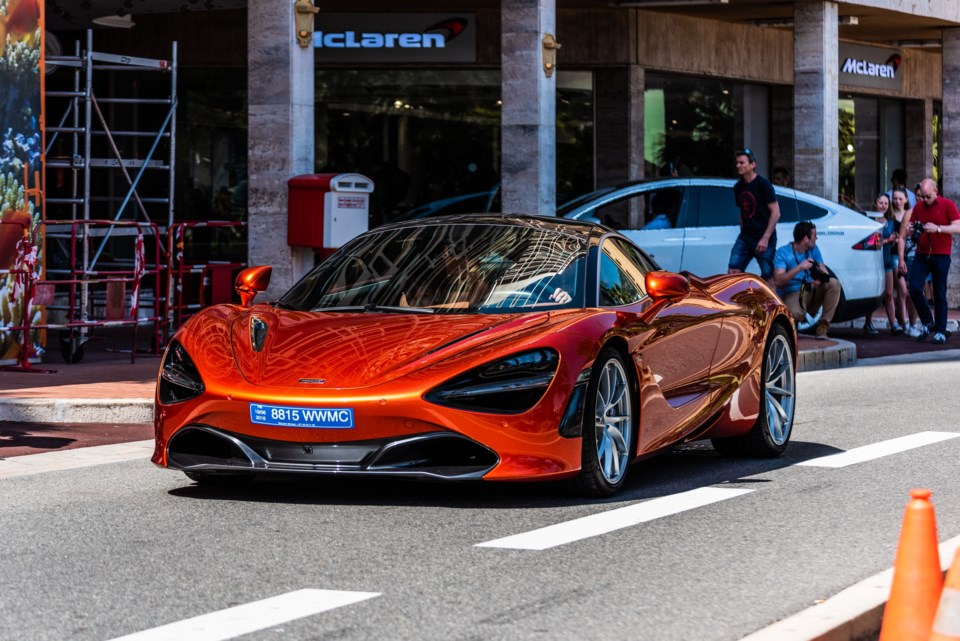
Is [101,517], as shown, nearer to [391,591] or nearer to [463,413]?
[463,413]

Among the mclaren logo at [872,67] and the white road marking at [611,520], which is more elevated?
the mclaren logo at [872,67]

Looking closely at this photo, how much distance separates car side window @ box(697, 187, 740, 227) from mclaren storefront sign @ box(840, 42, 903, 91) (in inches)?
621

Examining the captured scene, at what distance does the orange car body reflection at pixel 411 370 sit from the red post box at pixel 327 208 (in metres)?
8.71

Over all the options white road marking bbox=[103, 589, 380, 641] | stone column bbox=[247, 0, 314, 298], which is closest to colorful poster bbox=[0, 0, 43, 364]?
stone column bbox=[247, 0, 314, 298]

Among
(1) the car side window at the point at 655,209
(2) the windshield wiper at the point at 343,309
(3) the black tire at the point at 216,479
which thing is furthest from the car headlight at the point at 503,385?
(1) the car side window at the point at 655,209

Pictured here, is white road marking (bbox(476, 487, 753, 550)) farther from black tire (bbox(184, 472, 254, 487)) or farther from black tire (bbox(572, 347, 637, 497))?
black tire (bbox(184, 472, 254, 487))

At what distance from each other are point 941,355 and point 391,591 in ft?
44.7

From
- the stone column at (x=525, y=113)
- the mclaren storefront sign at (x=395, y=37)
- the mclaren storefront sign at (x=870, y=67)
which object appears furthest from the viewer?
the mclaren storefront sign at (x=870, y=67)

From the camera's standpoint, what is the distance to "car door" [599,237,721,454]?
326 inches

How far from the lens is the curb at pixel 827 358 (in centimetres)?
1673

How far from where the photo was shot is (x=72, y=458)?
32.0ft

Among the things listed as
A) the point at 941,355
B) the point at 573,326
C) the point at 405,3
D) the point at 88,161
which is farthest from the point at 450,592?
the point at 405,3

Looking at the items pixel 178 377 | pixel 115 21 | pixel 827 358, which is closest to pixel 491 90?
pixel 115 21

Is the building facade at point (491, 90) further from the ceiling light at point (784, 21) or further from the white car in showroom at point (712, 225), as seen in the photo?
the white car in showroom at point (712, 225)
